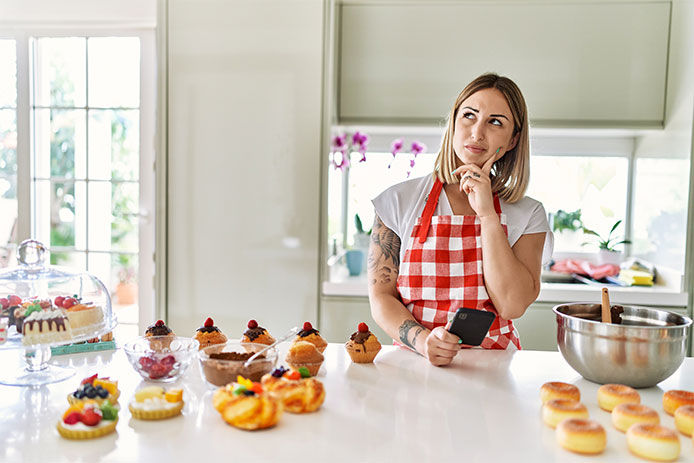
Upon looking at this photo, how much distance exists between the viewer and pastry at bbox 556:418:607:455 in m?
0.85

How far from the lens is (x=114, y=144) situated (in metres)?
2.85

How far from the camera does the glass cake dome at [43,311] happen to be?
1075mm

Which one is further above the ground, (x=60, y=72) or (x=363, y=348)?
(x=60, y=72)

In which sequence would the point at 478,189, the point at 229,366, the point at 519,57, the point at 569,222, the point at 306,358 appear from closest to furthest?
the point at 229,366 → the point at 306,358 → the point at 478,189 → the point at 519,57 → the point at 569,222

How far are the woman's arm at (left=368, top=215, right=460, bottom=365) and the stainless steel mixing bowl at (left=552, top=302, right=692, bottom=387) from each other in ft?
0.77

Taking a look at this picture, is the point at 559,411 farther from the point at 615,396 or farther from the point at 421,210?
the point at 421,210

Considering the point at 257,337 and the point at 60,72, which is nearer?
the point at 257,337

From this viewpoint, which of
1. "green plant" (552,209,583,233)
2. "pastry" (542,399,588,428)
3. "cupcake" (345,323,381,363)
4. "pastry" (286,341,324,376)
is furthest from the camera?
"green plant" (552,209,583,233)

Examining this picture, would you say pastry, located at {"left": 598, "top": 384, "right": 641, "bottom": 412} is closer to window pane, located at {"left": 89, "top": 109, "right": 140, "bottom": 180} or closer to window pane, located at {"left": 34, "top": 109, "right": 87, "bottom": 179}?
window pane, located at {"left": 89, "top": 109, "right": 140, "bottom": 180}

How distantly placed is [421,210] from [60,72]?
2063 mm

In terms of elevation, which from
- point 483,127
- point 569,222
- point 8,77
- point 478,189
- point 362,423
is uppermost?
point 8,77

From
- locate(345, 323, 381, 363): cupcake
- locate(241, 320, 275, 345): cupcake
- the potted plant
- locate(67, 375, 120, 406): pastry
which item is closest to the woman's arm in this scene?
locate(345, 323, 381, 363): cupcake

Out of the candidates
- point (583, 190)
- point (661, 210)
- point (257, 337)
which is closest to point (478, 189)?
point (257, 337)

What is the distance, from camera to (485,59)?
8.38 feet
